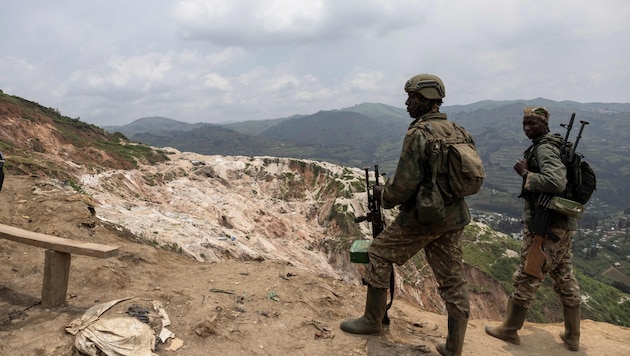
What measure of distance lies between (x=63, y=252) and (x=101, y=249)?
692 mm

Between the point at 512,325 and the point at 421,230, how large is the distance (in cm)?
320

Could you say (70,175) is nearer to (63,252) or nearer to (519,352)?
(63,252)

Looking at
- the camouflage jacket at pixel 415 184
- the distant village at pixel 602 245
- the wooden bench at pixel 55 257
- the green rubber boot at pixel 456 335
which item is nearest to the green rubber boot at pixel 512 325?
the green rubber boot at pixel 456 335

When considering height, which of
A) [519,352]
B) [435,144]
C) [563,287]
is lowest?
[519,352]

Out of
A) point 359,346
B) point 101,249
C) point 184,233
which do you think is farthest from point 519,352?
point 184,233

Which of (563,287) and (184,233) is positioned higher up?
(563,287)

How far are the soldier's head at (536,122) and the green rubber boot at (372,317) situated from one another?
3.48 metres

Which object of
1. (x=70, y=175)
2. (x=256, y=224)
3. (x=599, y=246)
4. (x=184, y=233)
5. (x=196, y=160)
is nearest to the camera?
(x=184, y=233)

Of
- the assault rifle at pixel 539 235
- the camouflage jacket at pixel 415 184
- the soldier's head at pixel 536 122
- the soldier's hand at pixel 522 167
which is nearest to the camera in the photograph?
the camouflage jacket at pixel 415 184

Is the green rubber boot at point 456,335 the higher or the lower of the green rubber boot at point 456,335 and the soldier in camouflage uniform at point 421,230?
the lower

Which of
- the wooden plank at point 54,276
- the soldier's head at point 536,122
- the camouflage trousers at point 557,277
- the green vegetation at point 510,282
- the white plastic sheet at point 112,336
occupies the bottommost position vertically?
the green vegetation at point 510,282

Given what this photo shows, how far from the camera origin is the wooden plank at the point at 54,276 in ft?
16.1

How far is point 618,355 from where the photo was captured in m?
6.16

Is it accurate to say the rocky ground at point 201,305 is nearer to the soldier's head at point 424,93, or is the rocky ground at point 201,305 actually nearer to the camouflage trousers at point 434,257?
the camouflage trousers at point 434,257
